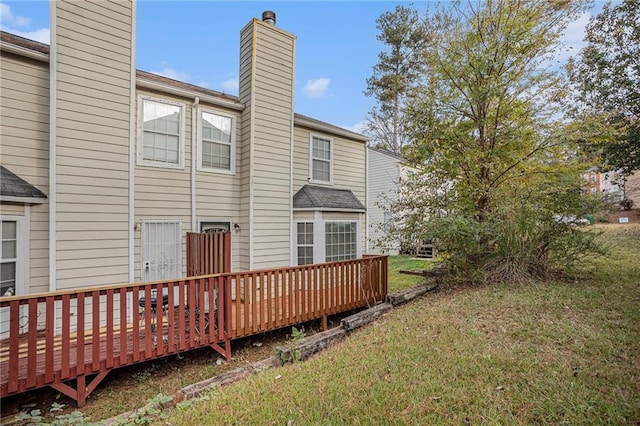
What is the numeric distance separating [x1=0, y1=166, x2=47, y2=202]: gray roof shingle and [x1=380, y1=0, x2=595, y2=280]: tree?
23.4 ft

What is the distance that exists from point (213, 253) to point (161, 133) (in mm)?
3294

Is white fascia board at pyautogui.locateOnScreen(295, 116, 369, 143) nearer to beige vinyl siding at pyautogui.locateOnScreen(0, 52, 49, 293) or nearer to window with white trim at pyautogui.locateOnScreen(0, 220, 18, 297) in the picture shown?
beige vinyl siding at pyautogui.locateOnScreen(0, 52, 49, 293)

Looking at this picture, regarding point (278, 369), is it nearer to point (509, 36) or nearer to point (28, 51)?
point (28, 51)

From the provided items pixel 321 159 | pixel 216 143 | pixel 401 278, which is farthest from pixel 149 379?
pixel 401 278

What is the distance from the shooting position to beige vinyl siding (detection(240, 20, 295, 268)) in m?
7.58

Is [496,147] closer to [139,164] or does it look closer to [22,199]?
[139,164]

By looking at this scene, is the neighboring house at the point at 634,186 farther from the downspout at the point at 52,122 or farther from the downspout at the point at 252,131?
the downspout at the point at 52,122

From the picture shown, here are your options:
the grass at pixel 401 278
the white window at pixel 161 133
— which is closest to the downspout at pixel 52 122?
the white window at pixel 161 133

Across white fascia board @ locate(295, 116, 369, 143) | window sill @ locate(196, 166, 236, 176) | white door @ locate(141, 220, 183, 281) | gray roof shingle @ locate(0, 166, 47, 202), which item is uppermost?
white fascia board @ locate(295, 116, 369, 143)

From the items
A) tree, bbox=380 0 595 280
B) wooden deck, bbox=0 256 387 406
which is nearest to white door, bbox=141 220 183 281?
wooden deck, bbox=0 256 387 406

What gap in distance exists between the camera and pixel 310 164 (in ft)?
29.6

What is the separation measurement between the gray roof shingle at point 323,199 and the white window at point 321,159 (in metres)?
0.36

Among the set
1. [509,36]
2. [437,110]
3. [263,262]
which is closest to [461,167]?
[437,110]

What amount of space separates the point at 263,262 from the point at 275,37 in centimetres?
580
